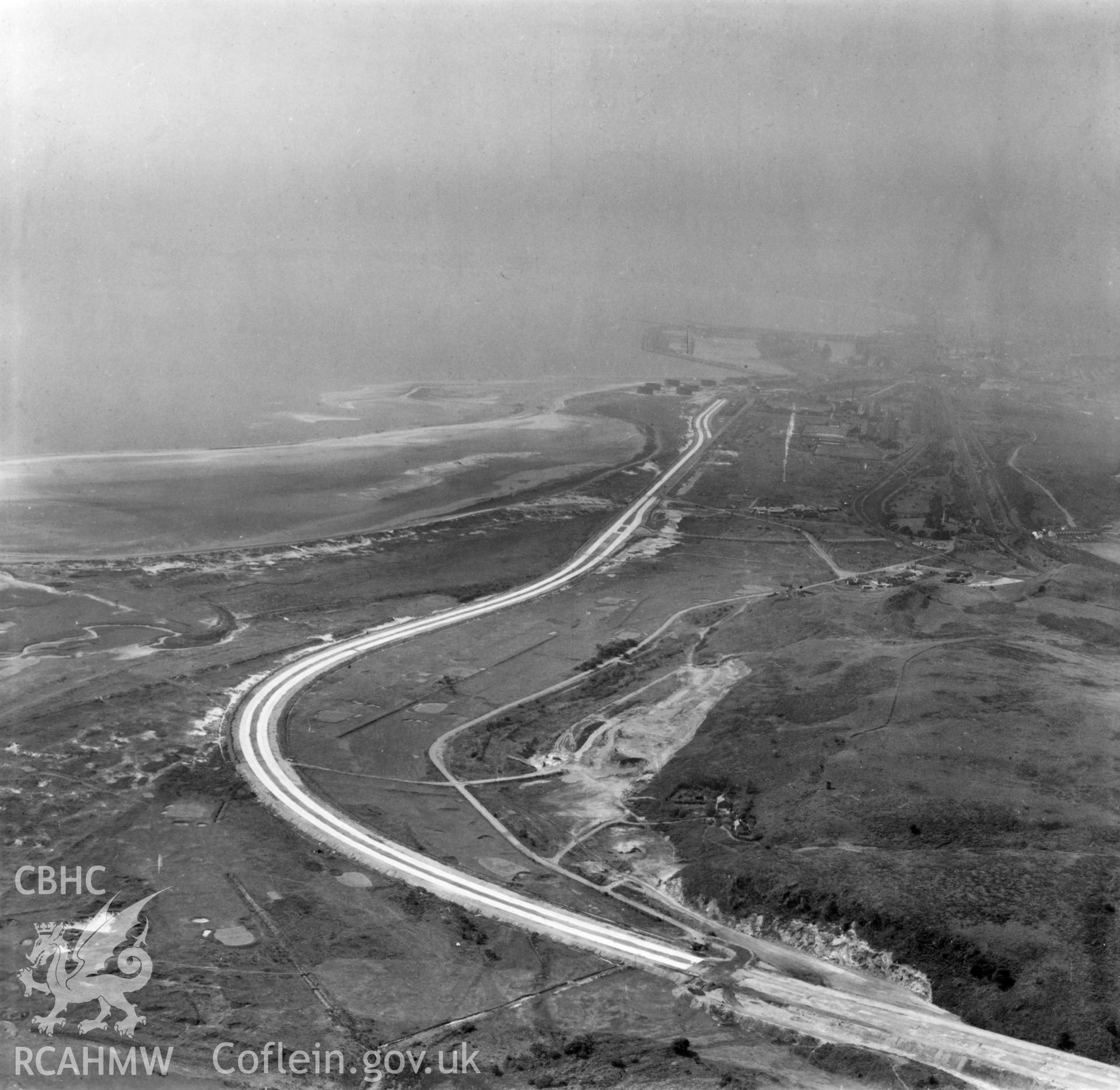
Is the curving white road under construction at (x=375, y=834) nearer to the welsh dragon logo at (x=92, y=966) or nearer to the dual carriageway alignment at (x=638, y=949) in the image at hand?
the dual carriageway alignment at (x=638, y=949)

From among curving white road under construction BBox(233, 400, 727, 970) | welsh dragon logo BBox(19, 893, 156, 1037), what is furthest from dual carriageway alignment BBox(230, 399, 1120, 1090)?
welsh dragon logo BBox(19, 893, 156, 1037)

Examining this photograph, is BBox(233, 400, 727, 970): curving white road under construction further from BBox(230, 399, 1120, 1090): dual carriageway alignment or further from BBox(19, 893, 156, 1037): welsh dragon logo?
BBox(19, 893, 156, 1037): welsh dragon logo

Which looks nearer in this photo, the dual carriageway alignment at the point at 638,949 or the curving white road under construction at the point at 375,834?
the dual carriageway alignment at the point at 638,949

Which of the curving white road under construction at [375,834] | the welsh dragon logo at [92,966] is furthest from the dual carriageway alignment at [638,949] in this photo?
the welsh dragon logo at [92,966]

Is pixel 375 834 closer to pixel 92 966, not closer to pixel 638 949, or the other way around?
pixel 638 949

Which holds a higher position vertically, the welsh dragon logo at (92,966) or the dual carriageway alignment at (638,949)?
the welsh dragon logo at (92,966)

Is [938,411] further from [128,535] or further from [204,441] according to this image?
[128,535]

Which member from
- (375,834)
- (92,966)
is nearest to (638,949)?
(375,834)
